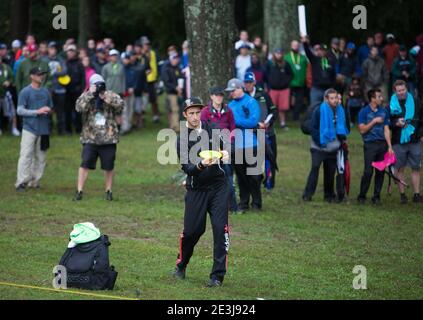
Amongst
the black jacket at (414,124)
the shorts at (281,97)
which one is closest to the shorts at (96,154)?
the black jacket at (414,124)

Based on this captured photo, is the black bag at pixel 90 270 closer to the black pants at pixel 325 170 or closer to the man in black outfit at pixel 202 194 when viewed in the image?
the man in black outfit at pixel 202 194

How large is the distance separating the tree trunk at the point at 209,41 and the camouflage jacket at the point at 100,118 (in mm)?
2036

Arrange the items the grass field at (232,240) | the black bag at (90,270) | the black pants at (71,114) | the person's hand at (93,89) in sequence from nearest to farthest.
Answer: the black bag at (90,270), the grass field at (232,240), the person's hand at (93,89), the black pants at (71,114)

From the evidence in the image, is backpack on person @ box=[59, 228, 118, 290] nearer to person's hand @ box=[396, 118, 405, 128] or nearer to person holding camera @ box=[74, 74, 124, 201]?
person holding camera @ box=[74, 74, 124, 201]

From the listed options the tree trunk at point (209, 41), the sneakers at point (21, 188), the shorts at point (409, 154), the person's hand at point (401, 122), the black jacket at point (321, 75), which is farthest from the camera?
the black jacket at point (321, 75)

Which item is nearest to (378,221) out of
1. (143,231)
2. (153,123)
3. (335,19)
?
(143,231)

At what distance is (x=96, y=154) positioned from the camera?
17.8m

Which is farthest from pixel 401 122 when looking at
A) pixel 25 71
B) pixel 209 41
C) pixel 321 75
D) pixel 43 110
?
pixel 25 71

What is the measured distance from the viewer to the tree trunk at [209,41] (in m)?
18.7

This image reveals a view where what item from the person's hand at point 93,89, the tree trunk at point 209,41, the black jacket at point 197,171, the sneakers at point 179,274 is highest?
the tree trunk at point 209,41

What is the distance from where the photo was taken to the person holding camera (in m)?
17.5

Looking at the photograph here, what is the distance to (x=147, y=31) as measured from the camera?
1658 inches

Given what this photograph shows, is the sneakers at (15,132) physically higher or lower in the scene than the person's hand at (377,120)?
lower

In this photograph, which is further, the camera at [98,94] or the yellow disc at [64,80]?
the yellow disc at [64,80]
